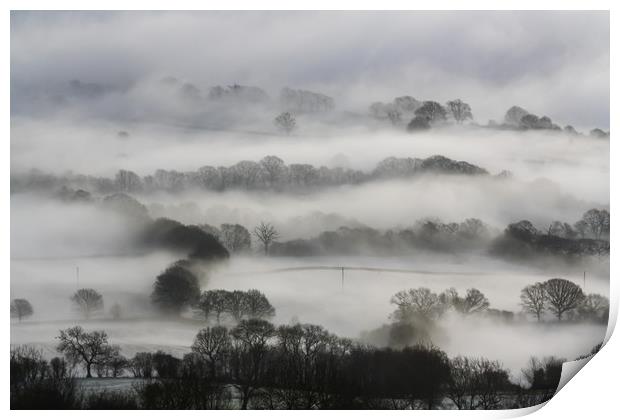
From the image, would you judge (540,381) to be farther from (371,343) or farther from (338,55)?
(338,55)

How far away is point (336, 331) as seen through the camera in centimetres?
333

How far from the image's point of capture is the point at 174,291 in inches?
132

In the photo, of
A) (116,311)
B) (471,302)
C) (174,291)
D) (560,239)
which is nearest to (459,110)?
(560,239)

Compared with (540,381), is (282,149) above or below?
above

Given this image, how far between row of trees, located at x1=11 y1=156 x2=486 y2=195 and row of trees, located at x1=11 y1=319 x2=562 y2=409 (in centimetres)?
58

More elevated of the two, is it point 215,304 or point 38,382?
point 215,304

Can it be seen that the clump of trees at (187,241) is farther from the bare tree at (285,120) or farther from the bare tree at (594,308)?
the bare tree at (594,308)

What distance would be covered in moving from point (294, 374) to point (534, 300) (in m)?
1.06

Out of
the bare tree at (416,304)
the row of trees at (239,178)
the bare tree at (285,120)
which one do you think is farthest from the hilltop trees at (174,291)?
the bare tree at (416,304)

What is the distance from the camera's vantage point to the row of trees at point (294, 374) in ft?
10.9

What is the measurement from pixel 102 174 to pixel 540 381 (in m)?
2.04

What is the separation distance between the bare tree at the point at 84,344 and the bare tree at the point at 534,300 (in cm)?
176
